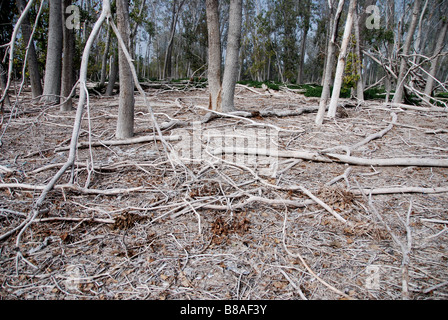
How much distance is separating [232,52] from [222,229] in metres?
4.59

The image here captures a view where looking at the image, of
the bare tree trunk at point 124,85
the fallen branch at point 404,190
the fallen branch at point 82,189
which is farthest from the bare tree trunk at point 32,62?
the fallen branch at point 404,190

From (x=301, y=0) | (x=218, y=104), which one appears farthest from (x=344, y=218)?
(x=301, y=0)

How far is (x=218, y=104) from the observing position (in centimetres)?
603

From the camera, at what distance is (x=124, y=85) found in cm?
419

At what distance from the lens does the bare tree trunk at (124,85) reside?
375 centimetres

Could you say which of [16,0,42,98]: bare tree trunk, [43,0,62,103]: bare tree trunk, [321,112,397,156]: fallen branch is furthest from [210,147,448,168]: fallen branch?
[16,0,42,98]: bare tree trunk

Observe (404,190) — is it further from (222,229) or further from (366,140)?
(222,229)

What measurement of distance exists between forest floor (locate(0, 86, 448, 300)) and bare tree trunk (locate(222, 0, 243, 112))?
2.37 m

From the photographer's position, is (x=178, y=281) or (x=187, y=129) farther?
(x=187, y=129)

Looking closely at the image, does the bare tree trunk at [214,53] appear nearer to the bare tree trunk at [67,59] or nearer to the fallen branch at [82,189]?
the bare tree trunk at [67,59]

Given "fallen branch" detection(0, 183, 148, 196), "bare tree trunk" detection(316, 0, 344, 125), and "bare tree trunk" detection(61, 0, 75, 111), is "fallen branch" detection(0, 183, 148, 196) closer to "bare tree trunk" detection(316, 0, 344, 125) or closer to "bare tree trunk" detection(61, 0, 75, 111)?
"bare tree trunk" detection(61, 0, 75, 111)

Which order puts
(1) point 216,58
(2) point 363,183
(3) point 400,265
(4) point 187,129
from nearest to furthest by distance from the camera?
(3) point 400,265, (2) point 363,183, (4) point 187,129, (1) point 216,58

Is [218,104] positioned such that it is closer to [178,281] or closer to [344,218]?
[344,218]

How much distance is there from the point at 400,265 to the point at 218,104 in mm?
4715
